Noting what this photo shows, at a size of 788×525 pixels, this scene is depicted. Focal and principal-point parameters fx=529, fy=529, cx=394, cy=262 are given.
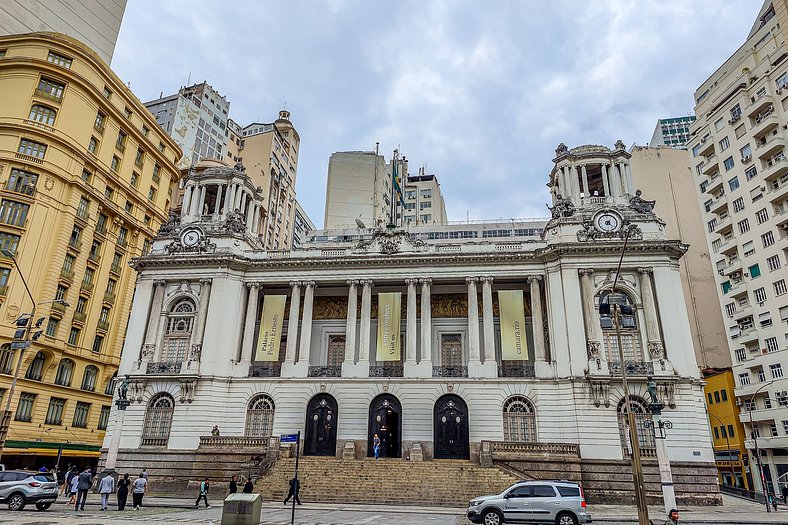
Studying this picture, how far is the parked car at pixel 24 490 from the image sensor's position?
67.8 feet

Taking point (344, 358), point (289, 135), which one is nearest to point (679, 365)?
point (344, 358)

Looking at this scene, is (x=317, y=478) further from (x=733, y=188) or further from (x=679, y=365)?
(x=733, y=188)

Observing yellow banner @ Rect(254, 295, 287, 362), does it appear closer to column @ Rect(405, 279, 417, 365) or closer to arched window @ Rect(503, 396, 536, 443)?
column @ Rect(405, 279, 417, 365)

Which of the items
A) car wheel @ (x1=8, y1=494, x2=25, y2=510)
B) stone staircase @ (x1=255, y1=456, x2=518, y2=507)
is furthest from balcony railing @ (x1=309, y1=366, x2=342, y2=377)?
car wheel @ (x1=8, y1=494, x2=25, y2=510)

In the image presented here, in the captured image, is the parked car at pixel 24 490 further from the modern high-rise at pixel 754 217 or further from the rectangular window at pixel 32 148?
the modern high-rise at pixel 754 217

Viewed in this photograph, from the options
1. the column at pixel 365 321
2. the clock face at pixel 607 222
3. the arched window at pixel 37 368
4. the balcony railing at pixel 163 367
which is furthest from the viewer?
the arched window at pixel 37 368

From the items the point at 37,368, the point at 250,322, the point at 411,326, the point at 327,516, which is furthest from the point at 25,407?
the point at 327,516

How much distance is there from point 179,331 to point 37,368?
34.0 ft

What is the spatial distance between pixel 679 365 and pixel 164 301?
111 feet

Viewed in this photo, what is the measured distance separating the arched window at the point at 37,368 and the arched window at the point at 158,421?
9296mm

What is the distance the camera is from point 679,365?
102 ft

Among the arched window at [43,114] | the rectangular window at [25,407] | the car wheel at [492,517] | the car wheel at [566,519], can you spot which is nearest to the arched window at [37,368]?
the rectangular window at [25,407]

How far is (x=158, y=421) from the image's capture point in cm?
3403

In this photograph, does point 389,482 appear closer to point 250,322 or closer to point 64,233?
point 250,322
